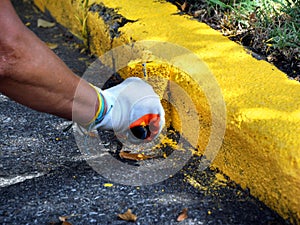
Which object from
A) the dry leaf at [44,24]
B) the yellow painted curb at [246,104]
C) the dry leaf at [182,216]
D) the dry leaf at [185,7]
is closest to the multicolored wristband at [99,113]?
the yellow painted curb at [246,104]

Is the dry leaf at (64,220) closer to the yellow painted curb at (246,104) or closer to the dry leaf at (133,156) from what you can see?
the dry leaf at (133,156)

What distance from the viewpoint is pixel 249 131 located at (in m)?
2.34

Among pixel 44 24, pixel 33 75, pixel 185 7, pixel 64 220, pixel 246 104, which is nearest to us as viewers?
pixel 33 75

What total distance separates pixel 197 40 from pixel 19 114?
3.41 ft

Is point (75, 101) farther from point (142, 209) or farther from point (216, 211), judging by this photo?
point (216, 211)

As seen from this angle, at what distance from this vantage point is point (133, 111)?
2676mm

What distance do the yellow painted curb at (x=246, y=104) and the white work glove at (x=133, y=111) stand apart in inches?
7.1

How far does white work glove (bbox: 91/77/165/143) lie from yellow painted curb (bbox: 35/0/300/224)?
18 cm

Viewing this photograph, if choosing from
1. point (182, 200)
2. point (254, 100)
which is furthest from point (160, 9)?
point (182, 200)

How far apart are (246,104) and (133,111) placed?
0.54 metres

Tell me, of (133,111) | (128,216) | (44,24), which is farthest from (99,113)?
(44,24)

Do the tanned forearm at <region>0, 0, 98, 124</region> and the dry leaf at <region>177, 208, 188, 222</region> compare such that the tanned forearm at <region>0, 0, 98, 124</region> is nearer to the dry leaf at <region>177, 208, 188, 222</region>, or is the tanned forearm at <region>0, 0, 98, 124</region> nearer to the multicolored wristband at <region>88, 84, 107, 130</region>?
the multicolored wristband at <region>88, 84, 107, 130</region>

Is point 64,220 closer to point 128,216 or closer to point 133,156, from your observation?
point 128,216

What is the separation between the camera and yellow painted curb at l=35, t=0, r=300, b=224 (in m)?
2.22
